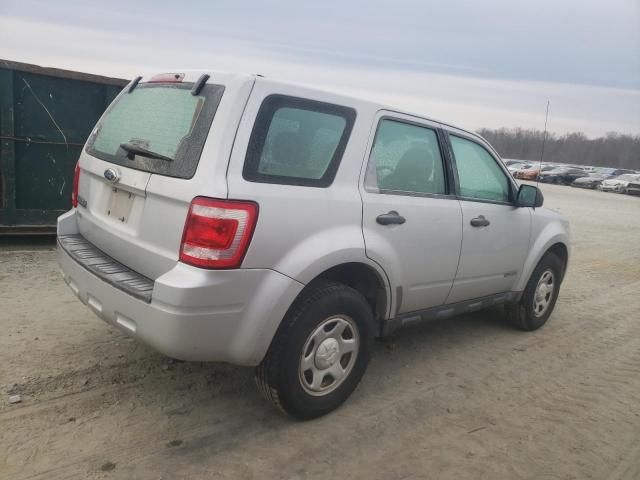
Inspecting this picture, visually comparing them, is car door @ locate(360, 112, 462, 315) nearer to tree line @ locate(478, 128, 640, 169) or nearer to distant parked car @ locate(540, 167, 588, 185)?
distant parked car @ locate(540, 167, 588, 185)

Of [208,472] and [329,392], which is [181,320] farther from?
[329,392]

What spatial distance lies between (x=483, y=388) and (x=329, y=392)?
1.28 metres

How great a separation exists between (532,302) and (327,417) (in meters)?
2.65

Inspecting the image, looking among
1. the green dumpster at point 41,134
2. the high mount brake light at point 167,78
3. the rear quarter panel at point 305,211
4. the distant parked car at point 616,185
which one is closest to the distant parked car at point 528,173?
the distant parked car at point 616,185

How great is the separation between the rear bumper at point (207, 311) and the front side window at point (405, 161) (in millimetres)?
946

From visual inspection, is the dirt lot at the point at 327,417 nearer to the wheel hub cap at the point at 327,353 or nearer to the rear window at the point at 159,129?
the wheel hub cap at the point at 327,353

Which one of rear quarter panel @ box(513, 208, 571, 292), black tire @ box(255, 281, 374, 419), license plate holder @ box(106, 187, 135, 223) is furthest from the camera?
rear quarter panel @ box(513, 208, 571, 292)

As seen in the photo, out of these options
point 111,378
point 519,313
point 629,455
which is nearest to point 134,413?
point 111,378

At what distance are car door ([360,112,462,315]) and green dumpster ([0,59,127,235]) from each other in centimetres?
447

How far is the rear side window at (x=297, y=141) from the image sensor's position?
9.09ft

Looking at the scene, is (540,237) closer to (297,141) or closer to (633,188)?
(297,141)

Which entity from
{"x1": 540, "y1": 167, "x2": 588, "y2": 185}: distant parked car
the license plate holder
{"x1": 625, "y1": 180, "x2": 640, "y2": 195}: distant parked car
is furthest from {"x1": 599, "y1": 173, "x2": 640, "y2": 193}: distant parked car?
the license plate holder

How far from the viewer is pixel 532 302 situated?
5.06 metres

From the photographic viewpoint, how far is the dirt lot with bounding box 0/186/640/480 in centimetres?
279
